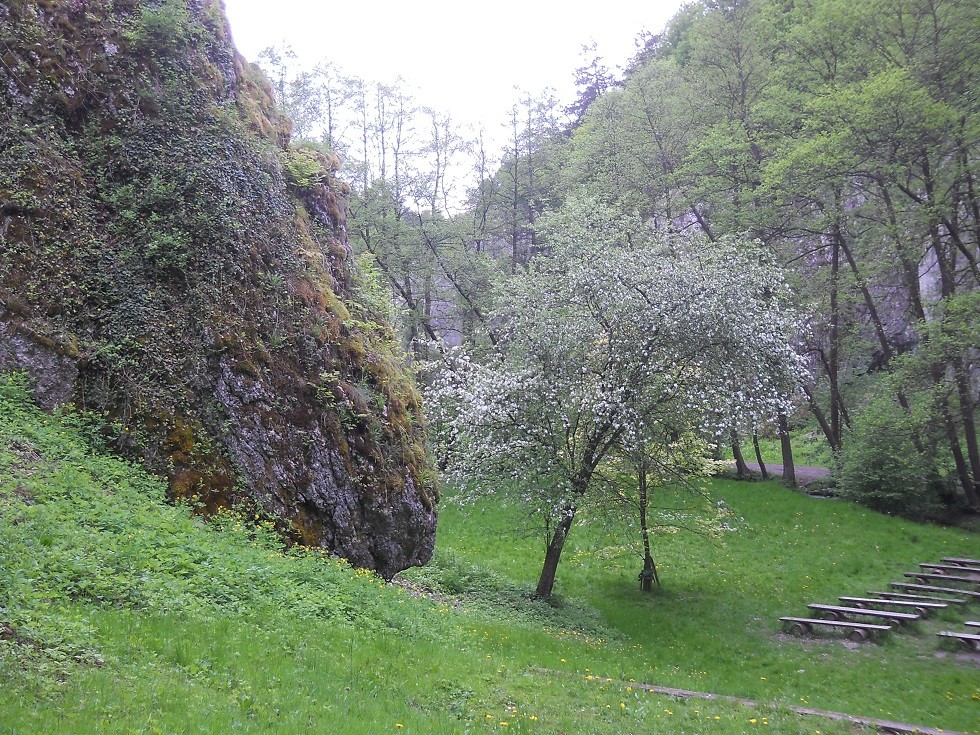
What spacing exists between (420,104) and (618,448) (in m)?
24.0

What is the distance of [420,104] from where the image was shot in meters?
33.7

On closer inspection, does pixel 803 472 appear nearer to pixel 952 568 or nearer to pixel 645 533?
pixel 952 568

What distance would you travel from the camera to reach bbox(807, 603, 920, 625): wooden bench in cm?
1448

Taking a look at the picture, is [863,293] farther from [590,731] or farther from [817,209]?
[590,731]

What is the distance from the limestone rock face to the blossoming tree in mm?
2526

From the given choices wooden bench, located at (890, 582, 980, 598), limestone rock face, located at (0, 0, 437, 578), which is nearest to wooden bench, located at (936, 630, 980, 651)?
wooden bench, located at (890, 582, 980, 598)

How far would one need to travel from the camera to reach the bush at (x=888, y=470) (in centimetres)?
2345

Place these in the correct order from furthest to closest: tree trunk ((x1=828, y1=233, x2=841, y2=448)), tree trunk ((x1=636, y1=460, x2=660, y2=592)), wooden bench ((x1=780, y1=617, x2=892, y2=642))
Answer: tree trunk ((x1=828, y1=233, x2=841, y2=448)), tree trunk ((x1=636, y1=460, x2=660, y2=592)), wooden bench ((x1=780, y1=617, x2=892, y2=642))

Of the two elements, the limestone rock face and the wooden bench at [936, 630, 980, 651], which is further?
the wooden bench at [936, 630, 980, 651]

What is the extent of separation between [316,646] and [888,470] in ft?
75.7

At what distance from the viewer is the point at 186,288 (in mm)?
11133

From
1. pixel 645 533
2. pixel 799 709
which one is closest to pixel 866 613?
pixel 645 533

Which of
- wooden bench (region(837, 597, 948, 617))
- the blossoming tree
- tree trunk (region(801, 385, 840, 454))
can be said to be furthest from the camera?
tree trunk (region(801, 385, 840, 454))

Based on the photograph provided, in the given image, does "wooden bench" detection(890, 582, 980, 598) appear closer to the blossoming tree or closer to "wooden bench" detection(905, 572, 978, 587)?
"wooden bench" detection(905, 572, 978, 587)
